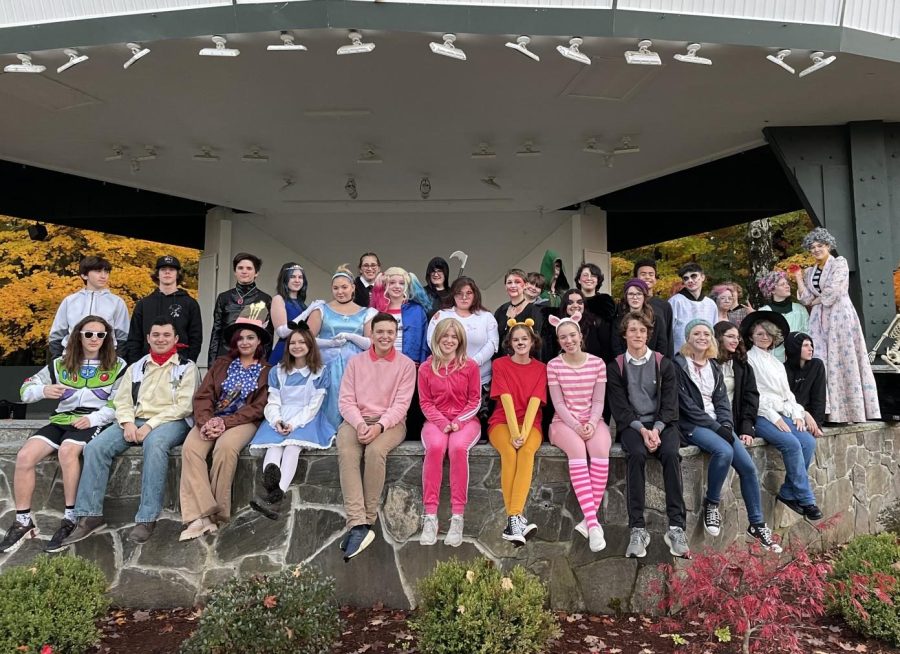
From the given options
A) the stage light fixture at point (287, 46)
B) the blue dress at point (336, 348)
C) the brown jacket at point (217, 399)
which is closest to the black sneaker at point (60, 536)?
→ the brown jacket at point (217, 399)

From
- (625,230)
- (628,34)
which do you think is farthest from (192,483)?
(625,230)

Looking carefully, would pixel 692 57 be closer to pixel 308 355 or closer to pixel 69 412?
pixel 308 355

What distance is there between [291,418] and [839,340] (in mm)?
4666

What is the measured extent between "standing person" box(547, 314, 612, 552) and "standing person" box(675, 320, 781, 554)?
594 mm

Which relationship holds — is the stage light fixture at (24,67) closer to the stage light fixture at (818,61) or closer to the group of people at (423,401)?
the group of people at (423,401)

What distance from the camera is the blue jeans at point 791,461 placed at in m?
4.51

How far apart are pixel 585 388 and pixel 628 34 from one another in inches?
99.9

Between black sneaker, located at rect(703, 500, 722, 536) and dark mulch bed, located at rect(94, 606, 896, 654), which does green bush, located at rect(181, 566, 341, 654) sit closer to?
dark mulch bed, located at rect(94, 606, 896, 654)

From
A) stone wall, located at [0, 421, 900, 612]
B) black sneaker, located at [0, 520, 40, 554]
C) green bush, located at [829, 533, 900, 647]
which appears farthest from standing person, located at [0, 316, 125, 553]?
green bush, located at [829, 533, 900, 647]

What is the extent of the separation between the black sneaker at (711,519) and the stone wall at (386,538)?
0.18ft

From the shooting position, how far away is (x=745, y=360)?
4.66 m

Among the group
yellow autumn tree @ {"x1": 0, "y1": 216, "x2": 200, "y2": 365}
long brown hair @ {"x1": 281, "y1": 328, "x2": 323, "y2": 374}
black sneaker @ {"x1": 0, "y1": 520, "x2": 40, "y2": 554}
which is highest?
yellow autumn tree @ {"x1": 0, "y1": 216, "x2": 200, "y2": 365}

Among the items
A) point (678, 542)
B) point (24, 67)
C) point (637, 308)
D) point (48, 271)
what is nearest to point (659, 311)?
point (637, 308)

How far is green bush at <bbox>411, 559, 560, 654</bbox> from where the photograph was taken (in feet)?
10.1
